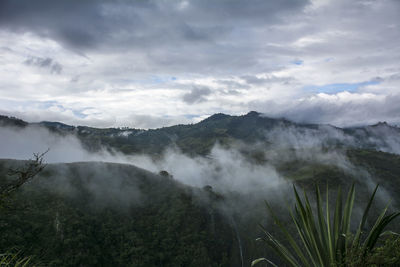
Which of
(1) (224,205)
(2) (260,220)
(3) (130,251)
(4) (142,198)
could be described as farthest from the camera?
(1) (224,205)

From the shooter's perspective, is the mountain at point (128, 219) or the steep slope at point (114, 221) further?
the mountain at point (128, 219)

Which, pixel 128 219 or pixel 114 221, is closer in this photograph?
pixel 114 221

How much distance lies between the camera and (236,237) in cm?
10762

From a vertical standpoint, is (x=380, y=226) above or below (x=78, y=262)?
above

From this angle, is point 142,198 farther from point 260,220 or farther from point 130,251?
point 260,220

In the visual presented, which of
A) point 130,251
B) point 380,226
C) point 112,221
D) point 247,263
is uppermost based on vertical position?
point 380,226

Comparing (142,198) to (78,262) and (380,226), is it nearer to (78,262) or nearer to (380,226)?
(78,262)

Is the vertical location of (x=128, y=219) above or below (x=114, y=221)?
below

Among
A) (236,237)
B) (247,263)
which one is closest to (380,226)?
(247,263)

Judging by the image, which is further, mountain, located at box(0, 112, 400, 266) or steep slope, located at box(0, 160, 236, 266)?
mountain, located at box(0, 112, 400, 266)

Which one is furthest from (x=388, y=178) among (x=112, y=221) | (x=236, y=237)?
(x=112, y=221)

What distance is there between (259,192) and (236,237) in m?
46.2

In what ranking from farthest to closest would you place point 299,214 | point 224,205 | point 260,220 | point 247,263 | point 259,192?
1. point 259,192
2. point 224,205
3. point 260,220
4. point 247,263
5. point 299,214

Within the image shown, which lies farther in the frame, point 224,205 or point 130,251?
point 224,205
